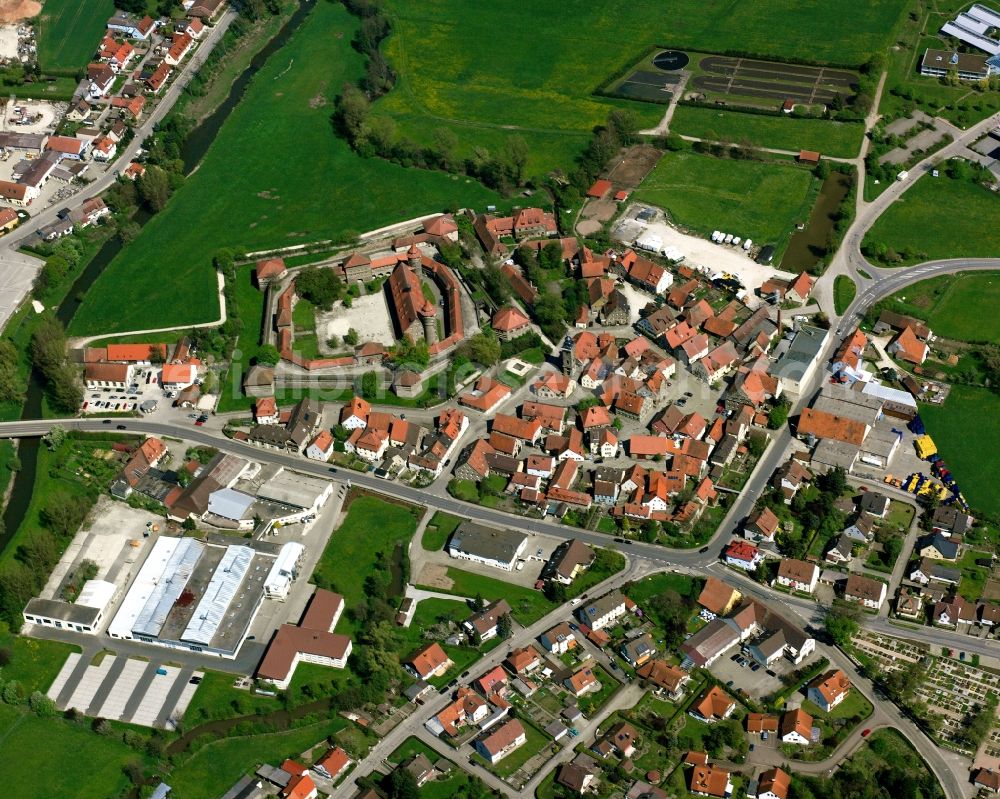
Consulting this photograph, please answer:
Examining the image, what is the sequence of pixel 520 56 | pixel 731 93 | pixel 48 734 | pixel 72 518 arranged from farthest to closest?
pixel 520 56
pixel 731 93
pixel 72 518
pixel 48 734

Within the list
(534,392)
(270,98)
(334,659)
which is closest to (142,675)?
(334,659)

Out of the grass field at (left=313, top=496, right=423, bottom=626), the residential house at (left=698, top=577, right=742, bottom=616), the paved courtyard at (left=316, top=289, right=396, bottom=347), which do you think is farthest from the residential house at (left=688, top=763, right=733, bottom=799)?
the paved courtyard at (left=316, top=289, right=396, bottom=347)

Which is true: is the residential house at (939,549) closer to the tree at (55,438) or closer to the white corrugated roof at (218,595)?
the white corrugated roof at (218,595)

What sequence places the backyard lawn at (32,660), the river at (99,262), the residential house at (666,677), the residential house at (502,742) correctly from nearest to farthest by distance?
the residential house at (502,742), the residential house at (666,677), the backyard lawn at (32,660), the river at (99,262)

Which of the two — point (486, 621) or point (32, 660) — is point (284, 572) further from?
point (32, 660)

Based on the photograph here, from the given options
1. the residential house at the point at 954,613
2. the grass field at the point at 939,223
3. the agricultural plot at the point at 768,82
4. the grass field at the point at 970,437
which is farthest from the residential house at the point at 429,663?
the agricultural plot at the point at 768,82

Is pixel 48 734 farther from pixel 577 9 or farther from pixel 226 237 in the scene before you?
pixel 577 9

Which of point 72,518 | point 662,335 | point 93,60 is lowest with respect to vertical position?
point 662,335

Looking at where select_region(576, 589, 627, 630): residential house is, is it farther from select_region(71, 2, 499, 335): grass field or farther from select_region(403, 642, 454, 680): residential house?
select_region(71, 2, 499, 335): grass field
